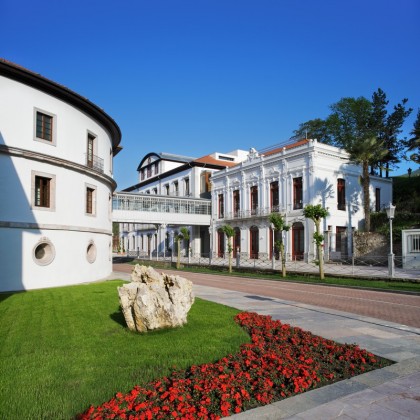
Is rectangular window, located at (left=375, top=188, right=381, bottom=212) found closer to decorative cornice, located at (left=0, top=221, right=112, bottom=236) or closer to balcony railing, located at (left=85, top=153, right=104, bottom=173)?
balcony railing, located at (left=85, top=153, right=104, bottom=173)

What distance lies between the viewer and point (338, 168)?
36.1m

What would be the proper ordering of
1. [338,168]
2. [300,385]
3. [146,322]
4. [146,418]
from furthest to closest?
1. [338,168]
2. [146,322]
3. [300,385]
4. [146,418]

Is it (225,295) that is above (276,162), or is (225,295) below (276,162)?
below

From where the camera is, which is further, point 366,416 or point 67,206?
point 67,206

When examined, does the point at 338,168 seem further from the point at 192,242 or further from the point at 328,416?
the point at 328,416

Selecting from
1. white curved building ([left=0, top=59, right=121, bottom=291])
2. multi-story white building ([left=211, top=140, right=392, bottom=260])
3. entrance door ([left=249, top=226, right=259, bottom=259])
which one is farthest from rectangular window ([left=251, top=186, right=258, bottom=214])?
white curved building ([left=0, top=59, right=121, bottom=291])

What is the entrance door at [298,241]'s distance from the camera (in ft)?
115

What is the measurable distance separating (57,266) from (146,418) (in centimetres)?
1596

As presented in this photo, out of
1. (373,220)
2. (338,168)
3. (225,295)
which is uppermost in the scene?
(338,168)

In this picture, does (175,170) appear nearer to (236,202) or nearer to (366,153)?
(236,202)

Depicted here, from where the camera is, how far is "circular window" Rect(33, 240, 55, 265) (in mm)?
17936

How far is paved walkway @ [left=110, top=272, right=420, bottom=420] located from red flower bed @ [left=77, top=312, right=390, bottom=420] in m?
0.26

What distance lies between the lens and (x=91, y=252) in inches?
842

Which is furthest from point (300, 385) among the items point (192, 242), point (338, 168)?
point (192, 242)
